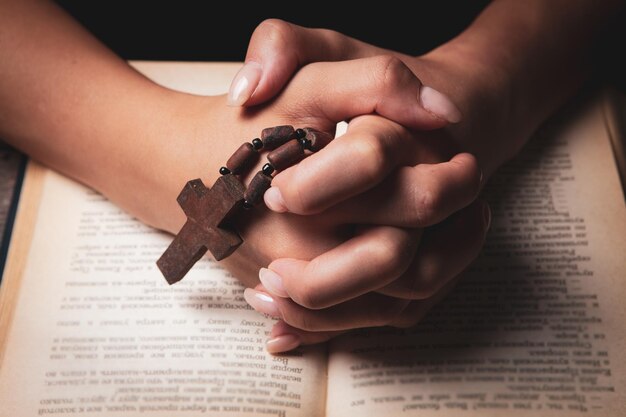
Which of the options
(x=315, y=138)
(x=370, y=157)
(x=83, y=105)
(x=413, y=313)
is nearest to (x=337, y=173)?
(x=370, y=157)

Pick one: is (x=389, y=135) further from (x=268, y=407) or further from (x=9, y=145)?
(x=9, y=145)

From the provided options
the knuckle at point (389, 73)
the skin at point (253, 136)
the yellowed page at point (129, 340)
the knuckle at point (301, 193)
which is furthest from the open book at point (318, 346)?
the knuckle at point (389, 73)

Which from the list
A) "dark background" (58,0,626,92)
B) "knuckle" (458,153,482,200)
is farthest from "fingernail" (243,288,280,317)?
"dark background" (58,0,626,92)

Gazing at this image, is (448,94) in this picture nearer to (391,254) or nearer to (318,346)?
(391,254)

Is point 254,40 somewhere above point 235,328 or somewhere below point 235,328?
above

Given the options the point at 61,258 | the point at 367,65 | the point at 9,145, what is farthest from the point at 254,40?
the point at 9,145

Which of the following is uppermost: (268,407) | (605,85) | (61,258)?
(605,85)

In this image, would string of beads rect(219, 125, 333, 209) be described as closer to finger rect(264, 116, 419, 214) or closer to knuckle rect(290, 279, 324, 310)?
finger rect(264, 116, 419, 214)
